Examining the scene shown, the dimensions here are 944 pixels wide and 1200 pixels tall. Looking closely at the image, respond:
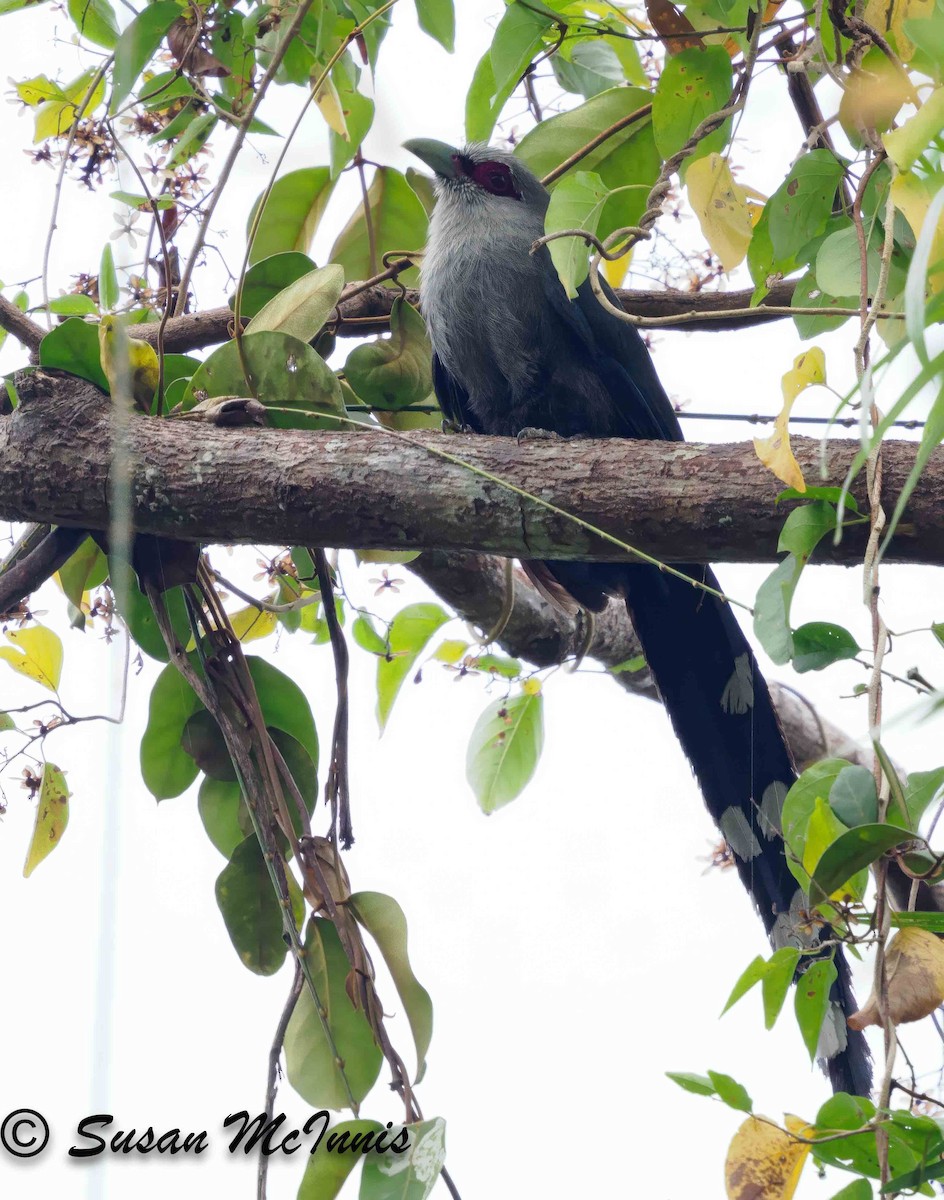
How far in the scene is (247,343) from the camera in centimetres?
160

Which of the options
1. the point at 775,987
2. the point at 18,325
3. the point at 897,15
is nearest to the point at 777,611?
the point at 775,987

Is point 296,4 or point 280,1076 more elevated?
point 296,4

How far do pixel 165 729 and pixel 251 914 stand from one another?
33 cm

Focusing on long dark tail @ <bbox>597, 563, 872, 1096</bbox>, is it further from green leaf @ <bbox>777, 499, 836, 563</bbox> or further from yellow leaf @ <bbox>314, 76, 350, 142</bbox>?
yellow leaf @ <bbox>314, 76, 350, 142</bbox>

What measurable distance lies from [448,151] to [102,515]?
150 cm

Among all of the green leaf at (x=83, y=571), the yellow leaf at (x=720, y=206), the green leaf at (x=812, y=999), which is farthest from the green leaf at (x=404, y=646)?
the green leaf at (x=812, y=999)

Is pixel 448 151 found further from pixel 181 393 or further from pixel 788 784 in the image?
pixel 788 784

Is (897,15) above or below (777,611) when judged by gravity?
above

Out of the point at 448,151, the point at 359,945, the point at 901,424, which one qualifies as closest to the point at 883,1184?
the point at 359,945

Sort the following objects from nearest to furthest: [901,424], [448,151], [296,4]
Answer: [901,424] < [296,4] < [448,151]

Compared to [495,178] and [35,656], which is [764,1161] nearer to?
[35,656]

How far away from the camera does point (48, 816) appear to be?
171cm

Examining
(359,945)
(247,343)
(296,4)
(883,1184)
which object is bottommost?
(883,1184)

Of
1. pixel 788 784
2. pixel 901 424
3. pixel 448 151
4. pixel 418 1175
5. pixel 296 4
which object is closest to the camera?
pixel 418 1175
